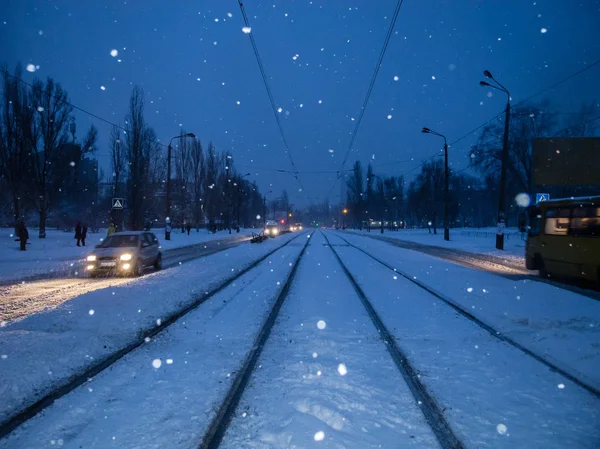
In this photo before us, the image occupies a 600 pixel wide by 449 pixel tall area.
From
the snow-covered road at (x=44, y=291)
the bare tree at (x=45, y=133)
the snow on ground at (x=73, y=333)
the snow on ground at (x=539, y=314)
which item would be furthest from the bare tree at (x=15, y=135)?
the snow on ground at (x=539, y=314)

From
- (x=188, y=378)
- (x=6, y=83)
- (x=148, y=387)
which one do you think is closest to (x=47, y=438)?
(x=148, y=387)

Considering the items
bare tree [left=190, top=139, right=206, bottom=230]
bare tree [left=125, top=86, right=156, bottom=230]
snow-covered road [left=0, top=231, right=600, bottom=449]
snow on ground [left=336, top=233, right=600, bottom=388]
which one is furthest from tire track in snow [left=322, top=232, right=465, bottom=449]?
bare tree [left=190, top=139, right=206, bottom=230]

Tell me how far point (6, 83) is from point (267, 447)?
37.9 m

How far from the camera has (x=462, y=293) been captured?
10961 millimetres

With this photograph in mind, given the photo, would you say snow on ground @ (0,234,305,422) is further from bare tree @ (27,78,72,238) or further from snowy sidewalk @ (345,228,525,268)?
bare tree @ (27,78,72,238)

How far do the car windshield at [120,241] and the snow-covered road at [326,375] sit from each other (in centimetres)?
646

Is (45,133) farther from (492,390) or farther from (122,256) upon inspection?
(492,390)

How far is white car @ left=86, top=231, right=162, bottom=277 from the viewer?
1472 cm

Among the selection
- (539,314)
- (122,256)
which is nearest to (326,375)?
(539,314)

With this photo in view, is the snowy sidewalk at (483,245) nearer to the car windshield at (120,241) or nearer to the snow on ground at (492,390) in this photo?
the snow on ground at (492,390)

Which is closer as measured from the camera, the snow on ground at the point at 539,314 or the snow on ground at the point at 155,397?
the snow on ground at the point at 155,397

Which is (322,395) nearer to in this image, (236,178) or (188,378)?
(188,378)

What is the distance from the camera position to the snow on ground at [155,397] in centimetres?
353

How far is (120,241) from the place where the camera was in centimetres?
1596
